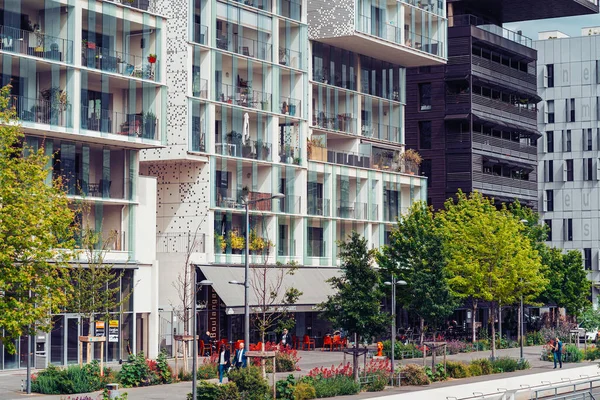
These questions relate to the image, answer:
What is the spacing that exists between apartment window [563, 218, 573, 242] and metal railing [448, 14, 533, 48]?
76.9 feet

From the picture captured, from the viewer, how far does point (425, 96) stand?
95.1 meters

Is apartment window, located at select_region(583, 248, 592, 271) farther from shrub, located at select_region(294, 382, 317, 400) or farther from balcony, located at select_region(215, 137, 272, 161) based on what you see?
shrub, located at select_region(294, 382, 317, 400)

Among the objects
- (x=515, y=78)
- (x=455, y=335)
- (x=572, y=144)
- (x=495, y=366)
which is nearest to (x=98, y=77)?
(x=495, y=366)

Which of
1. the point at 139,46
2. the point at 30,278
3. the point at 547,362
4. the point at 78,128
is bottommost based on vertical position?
the point at 547,362

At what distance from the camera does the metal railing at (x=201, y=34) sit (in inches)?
2621

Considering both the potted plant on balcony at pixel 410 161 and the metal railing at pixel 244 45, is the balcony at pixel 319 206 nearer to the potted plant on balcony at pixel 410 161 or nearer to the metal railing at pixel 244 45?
the potted plant on balcony at pixel 410 161

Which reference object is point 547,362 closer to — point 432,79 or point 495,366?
point 495,366

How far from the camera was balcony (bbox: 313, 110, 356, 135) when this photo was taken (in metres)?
78.8

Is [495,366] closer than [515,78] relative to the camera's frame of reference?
Yes

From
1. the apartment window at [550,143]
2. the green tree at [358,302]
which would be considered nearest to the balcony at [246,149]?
the green tree at [358,302]

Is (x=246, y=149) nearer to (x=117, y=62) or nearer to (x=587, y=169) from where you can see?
(x=117, y=62)

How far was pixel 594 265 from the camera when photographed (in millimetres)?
120312

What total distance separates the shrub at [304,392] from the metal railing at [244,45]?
30192mm

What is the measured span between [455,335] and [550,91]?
1861 inches
